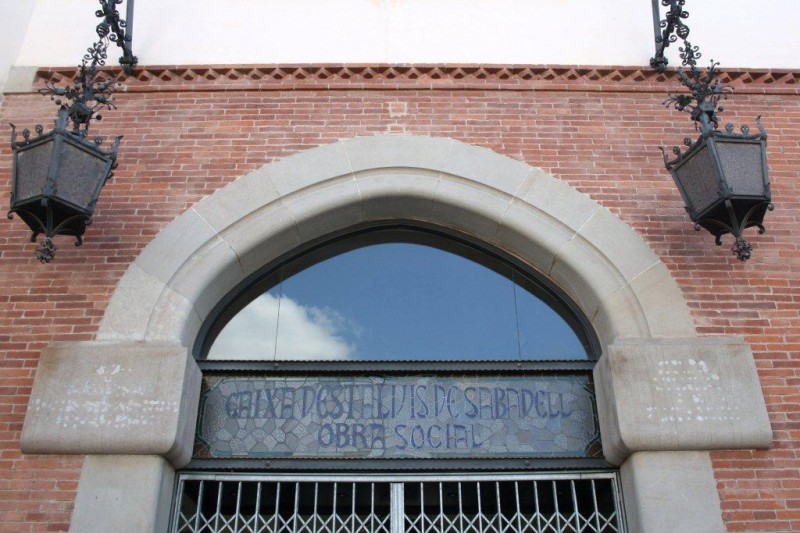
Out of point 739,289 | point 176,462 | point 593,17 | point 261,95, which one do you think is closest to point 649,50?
point 593,17

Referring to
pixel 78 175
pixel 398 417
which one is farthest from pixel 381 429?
pixel 78 175

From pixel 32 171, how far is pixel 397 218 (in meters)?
2.72

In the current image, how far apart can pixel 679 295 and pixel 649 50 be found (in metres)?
2.42

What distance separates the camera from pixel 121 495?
4.93 meters

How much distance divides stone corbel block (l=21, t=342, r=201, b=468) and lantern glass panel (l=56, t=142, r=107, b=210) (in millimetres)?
1007

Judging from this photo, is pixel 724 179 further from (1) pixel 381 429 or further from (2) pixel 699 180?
(1) pixel 381 429

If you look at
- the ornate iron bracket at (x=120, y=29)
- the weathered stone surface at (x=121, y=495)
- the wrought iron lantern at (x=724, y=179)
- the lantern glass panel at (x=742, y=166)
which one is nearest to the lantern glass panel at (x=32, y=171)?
the ornate iron bracket at (x=120, y=29)

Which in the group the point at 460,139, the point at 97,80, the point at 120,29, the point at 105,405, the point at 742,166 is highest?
the point at 120,29

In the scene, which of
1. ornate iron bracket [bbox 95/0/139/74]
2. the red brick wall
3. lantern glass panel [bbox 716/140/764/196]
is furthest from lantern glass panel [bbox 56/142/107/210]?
lantern glass panel [bbox 716/140/764/196]

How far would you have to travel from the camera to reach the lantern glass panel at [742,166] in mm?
5211

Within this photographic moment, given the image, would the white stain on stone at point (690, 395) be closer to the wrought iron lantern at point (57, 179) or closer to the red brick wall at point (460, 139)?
the red brick wall at point (460, 139)

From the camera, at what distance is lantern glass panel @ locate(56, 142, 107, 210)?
16.9 ft

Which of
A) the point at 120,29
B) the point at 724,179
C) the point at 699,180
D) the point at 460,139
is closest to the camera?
the point at 724,179

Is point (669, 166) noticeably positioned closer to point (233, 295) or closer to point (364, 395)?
point (364, 395)
